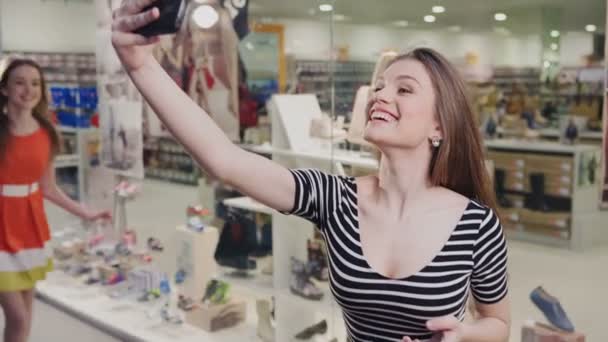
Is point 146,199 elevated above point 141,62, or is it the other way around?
→ point 141,62

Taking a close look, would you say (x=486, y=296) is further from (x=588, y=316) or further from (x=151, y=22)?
(x=588, y=316)

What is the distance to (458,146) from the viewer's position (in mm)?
1349

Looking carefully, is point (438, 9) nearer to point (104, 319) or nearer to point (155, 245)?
point (155, 245)

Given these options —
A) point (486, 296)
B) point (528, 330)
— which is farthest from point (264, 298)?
point (486, 296)

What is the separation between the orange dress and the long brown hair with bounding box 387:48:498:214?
6.52ft

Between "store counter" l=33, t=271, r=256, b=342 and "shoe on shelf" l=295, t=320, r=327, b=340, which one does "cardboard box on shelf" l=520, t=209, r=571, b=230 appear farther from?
"store counter" l=33, t=271, r=256, b=342

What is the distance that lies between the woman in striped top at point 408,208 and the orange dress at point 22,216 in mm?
1862

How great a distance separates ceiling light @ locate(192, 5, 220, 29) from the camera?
347cm

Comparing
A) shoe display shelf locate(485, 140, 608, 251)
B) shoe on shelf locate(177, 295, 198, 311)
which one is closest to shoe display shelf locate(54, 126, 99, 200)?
shoe on shelf locate(177, 295, 198, 311)

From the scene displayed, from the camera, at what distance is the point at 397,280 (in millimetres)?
1242

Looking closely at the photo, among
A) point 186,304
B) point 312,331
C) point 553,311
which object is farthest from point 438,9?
point 186,304

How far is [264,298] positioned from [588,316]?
5.19 feet

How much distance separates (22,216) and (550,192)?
2626mm

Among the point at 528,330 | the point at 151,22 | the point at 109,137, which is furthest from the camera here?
the point at 109,137
